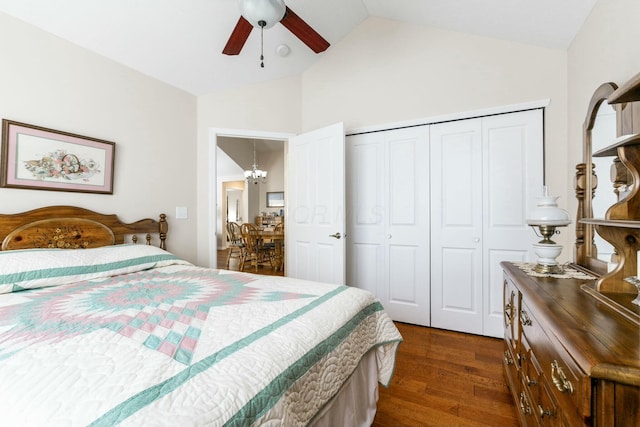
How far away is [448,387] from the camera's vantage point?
5.99ft

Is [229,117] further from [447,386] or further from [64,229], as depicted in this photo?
[447,386]

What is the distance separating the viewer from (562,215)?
1.47 m

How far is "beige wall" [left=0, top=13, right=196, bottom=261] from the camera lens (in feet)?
6.25

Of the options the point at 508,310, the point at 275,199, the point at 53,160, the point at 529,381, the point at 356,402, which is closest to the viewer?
the point at 529,381

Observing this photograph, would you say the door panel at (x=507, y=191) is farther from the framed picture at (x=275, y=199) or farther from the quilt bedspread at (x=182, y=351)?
the framed picture at (x=275, y=199)

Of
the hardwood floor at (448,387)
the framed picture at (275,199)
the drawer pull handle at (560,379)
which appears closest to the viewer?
the drawer pull handle at (560,379)

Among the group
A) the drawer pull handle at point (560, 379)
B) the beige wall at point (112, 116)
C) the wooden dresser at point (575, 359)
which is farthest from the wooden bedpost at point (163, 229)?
the drawer pull handle at point (560, 379)

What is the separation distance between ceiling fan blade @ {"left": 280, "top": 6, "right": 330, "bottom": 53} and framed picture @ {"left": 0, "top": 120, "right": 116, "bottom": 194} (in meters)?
1.73

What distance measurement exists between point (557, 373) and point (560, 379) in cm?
4

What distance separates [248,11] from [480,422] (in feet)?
8.42

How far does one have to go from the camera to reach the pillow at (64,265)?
153cm

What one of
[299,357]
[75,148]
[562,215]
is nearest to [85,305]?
[299,357]

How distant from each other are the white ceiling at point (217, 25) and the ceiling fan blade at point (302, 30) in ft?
2.32

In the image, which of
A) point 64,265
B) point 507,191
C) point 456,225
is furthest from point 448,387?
point 64,265
